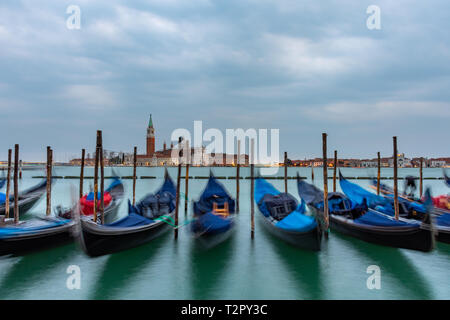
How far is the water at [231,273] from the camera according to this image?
5.24 metres

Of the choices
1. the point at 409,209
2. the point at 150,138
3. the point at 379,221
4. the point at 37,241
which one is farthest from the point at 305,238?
the point at 150,138

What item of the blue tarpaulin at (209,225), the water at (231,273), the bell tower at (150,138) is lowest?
the water at (231,273)

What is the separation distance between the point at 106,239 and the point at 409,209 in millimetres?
8779

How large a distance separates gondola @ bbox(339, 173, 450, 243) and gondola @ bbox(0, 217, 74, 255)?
791cm

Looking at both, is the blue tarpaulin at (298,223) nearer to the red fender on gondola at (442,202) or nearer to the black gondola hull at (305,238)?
the black gondola hull at (305,238)

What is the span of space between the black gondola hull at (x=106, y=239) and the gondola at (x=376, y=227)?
13.4ft

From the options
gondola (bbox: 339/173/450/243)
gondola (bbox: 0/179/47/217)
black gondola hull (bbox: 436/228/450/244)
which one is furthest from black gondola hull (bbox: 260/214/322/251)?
gondola (bbox: 0/179/47/217)

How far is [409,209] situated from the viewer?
929cm

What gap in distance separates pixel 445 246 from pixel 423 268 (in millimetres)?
2003

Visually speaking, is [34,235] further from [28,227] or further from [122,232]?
[122,232]

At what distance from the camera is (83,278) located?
5789 millimetres

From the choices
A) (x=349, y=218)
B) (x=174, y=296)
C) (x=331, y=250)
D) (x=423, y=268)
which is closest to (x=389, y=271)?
(x=423, y=268)

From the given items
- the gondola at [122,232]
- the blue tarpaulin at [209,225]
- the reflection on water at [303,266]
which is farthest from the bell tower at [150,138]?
the reflection on water at [303,266]

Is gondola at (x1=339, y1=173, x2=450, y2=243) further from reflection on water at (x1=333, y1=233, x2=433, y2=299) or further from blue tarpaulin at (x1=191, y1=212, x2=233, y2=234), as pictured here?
blue tarpaulin at (x1=191, y1=212, x2=233, y2=234)
